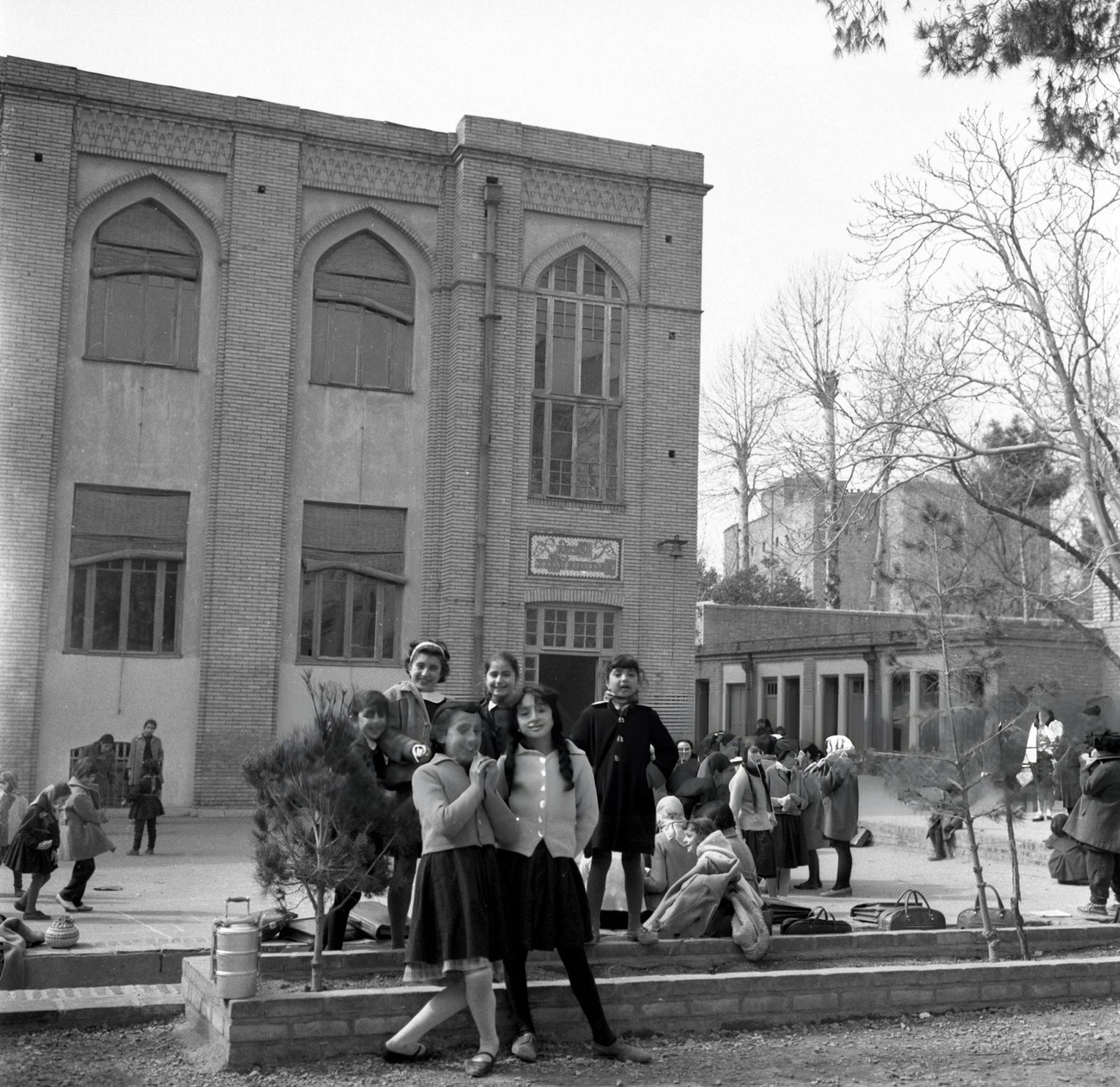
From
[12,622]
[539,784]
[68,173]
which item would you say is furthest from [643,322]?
[539,784]

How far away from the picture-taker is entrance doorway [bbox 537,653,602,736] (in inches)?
897

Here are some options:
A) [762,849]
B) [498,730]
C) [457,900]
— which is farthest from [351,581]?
[457,900]

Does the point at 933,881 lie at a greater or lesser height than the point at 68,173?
lesser

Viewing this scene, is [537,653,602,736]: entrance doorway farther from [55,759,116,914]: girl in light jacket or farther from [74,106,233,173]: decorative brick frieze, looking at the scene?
[55,759,116,914]: girl in light jacket

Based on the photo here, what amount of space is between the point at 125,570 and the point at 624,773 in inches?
563

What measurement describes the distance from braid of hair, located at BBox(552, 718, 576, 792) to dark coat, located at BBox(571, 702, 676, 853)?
4.49 feet

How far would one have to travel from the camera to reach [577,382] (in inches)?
922

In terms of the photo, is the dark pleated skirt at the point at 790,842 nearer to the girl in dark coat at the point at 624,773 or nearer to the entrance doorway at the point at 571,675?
the girl in dark coat at the point at 624,773

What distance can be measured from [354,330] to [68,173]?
4893 millimetres

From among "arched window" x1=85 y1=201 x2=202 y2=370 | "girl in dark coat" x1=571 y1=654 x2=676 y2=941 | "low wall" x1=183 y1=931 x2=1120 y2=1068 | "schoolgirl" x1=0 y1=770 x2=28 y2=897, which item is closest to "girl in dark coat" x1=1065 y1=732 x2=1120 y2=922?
"low wall" x1=183 y1=931 x2=1120 y2=1068

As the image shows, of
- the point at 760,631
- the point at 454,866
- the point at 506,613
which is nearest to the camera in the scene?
the point at 454,866

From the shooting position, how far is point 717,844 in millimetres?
9664

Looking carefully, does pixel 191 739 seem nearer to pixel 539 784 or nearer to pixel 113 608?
pixel 113 608

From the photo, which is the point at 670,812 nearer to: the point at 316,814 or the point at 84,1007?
the point at 316,814
